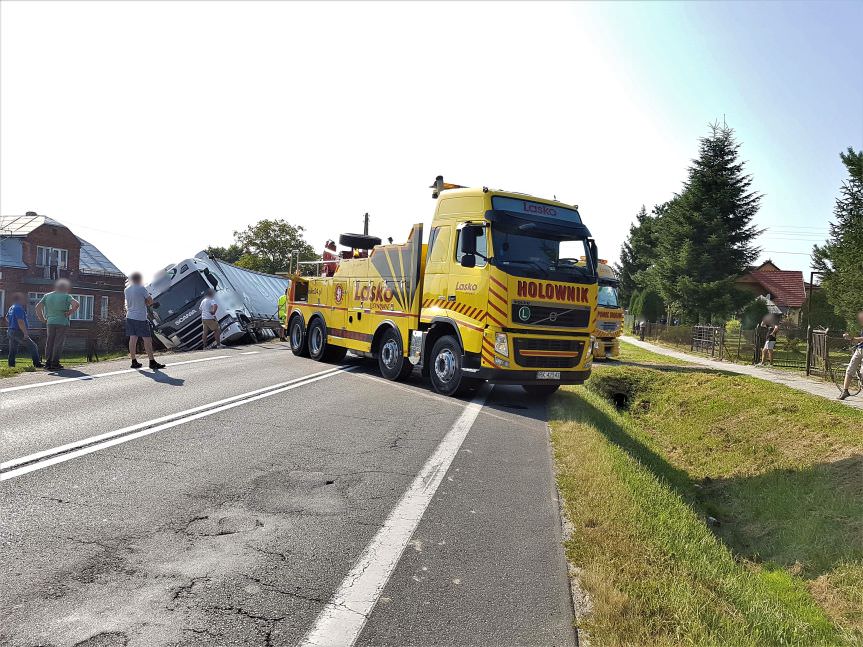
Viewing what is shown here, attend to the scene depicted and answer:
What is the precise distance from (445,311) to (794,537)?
5.80 meters

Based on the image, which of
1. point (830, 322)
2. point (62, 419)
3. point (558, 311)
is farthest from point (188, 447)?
point (830, 322)

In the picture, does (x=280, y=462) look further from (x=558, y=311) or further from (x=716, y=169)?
(x=716, y=169)

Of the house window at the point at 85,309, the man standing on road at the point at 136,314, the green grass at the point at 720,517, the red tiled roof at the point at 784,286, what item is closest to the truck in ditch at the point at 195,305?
the man standing on road at the point at 136,314

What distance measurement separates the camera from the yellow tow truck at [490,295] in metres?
9.80

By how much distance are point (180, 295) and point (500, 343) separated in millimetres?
18006

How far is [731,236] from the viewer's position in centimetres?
3675

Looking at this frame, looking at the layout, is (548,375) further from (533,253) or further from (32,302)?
(32,302)

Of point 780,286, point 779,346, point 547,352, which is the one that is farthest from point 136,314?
point 780,286

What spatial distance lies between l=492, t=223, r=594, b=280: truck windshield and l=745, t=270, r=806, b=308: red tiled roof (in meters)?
53.1

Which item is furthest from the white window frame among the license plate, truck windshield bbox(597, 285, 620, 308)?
the license plate

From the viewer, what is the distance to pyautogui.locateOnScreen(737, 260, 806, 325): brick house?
56.5 meters

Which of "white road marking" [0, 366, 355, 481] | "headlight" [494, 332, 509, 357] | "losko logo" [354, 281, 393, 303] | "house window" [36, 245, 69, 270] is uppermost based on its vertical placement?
"house window" [36, 245, 69, 270]

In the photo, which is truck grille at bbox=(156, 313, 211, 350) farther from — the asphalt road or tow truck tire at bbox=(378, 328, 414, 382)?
the asphalt road

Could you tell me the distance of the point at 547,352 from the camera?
33.4 feet
